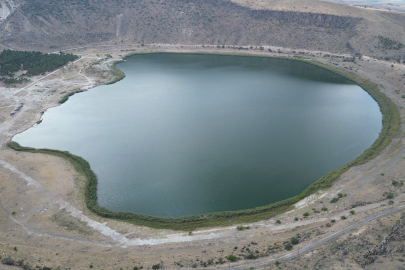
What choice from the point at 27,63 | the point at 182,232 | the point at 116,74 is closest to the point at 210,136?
the point at 182,232

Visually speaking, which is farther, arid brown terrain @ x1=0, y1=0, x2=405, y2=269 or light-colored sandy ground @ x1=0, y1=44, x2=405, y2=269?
light-colored sandy ground @ x1=0, y1=44, x2=405, y2=269

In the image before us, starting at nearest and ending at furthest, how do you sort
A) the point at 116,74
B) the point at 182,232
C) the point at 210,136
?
the point at 182,232
the point at 210,136
the point at 116,74

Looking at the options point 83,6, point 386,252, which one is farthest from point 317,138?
point 83,6

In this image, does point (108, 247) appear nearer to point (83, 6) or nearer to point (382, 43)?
point (382, 43)

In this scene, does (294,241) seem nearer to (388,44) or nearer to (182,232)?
(182,232)

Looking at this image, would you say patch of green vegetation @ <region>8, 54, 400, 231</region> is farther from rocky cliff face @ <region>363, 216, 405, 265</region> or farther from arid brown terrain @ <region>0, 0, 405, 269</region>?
rocky cliff face @ <region>363, 216, 405, 265</region>

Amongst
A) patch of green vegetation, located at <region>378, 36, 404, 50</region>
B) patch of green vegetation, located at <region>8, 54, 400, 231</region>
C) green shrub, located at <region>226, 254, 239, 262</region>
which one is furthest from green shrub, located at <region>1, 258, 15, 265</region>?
patch of green vegetation, located at <region>378, 36, 404, 50</region>

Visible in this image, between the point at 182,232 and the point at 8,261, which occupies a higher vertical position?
the point at 182,232
